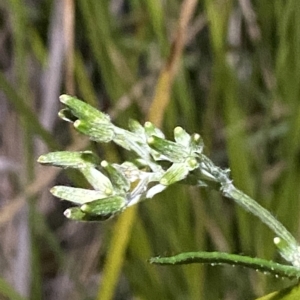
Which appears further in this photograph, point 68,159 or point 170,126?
point 170,126

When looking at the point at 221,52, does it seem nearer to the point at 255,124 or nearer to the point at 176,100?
the point at 176,100

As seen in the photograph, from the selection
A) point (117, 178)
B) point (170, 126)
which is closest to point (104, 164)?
point (117, 178)

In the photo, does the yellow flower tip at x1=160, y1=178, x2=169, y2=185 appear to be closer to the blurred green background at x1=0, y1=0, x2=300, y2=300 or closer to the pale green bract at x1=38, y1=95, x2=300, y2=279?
the pale green bract at x1=38, y1=95, x2=300, y2=279

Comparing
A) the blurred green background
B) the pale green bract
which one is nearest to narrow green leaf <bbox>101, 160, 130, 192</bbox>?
the pale green bract

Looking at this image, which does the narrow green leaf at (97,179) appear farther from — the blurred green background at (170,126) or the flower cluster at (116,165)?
the blurred green background at (170,126)

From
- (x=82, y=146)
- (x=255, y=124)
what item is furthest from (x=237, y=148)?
(x=255, y=124)

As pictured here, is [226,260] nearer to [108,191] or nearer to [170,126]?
[108,191]
